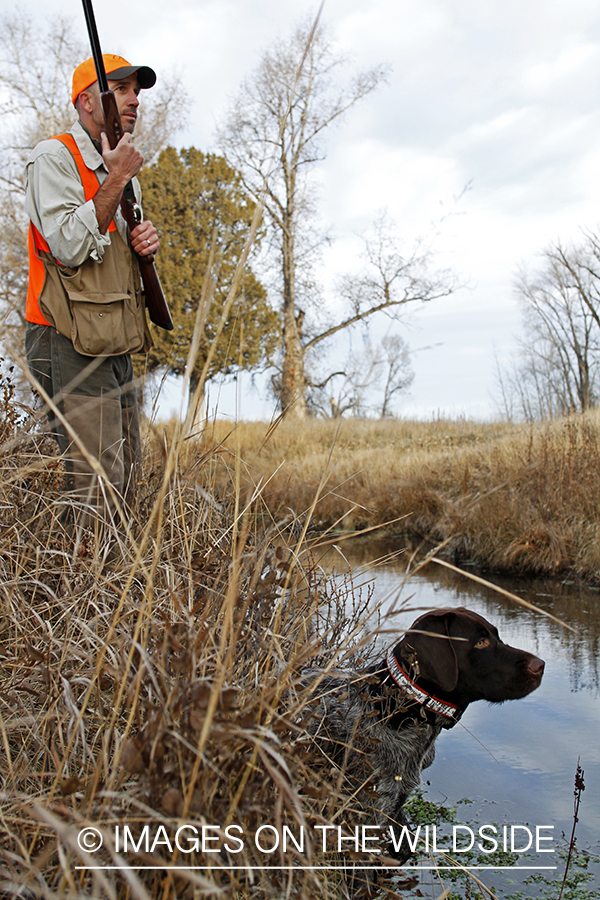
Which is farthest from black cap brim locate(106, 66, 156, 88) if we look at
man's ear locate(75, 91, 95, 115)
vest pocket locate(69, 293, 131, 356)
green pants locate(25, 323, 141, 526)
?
green pants locate(25, 323, 141, 526)

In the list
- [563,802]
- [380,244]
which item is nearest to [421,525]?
[563,802]

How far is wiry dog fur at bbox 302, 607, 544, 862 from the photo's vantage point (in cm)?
251

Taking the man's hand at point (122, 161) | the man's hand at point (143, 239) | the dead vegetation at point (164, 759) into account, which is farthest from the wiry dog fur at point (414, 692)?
the man's hand at point (122, 161)

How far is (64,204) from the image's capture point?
3135 mm

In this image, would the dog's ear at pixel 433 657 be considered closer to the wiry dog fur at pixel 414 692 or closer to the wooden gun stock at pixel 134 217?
the wiry dog fur at pixel 414 692

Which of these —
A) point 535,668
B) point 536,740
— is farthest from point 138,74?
point 536,740

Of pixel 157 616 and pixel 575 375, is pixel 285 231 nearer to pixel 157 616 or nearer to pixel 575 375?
pixel 575 375

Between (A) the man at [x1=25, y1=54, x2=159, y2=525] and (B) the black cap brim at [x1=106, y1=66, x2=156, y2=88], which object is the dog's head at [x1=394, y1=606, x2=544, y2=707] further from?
(B) the black cap brim at [x1=106, y1=66, x2=156, y2=88]

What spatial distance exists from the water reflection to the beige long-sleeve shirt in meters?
1.88

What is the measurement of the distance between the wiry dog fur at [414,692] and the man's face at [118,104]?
2907 millimetres

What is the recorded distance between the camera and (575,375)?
42.6 meters

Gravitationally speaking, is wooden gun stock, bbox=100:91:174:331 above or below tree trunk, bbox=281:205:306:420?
below

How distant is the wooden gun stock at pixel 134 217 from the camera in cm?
325

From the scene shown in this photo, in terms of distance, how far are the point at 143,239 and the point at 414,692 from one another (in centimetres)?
256
